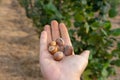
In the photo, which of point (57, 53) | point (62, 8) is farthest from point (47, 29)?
point (62, 8)

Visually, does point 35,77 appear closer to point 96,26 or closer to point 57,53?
point 96,26

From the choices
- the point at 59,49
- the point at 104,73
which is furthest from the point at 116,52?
the point at 59,49

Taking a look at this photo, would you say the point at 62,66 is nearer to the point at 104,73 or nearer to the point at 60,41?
the point at 60,41

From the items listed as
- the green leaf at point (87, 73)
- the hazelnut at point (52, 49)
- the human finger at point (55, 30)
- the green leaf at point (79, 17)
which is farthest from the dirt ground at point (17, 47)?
the hazelnut at point (52, 49)

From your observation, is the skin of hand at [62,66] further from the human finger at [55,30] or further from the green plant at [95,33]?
the green plant at [95,33]

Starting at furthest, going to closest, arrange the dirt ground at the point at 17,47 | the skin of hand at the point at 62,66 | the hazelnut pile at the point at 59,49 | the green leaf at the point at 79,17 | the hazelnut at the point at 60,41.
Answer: the dirt ground at the point at 17,47 < the green leaf at the point at 79,17 < the hazelnut at the point at 60,41 < the hazelnut pile at the point at 59,49 < the skin of hand at the point at 62,66

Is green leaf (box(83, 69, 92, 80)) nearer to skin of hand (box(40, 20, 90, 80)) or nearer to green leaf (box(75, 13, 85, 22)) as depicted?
green leaf (box(75, 13, 85, 22))

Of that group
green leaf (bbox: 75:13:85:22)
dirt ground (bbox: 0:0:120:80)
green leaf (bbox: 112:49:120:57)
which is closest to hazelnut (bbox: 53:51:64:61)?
green leaf (bbox: 75:13:85:22)
